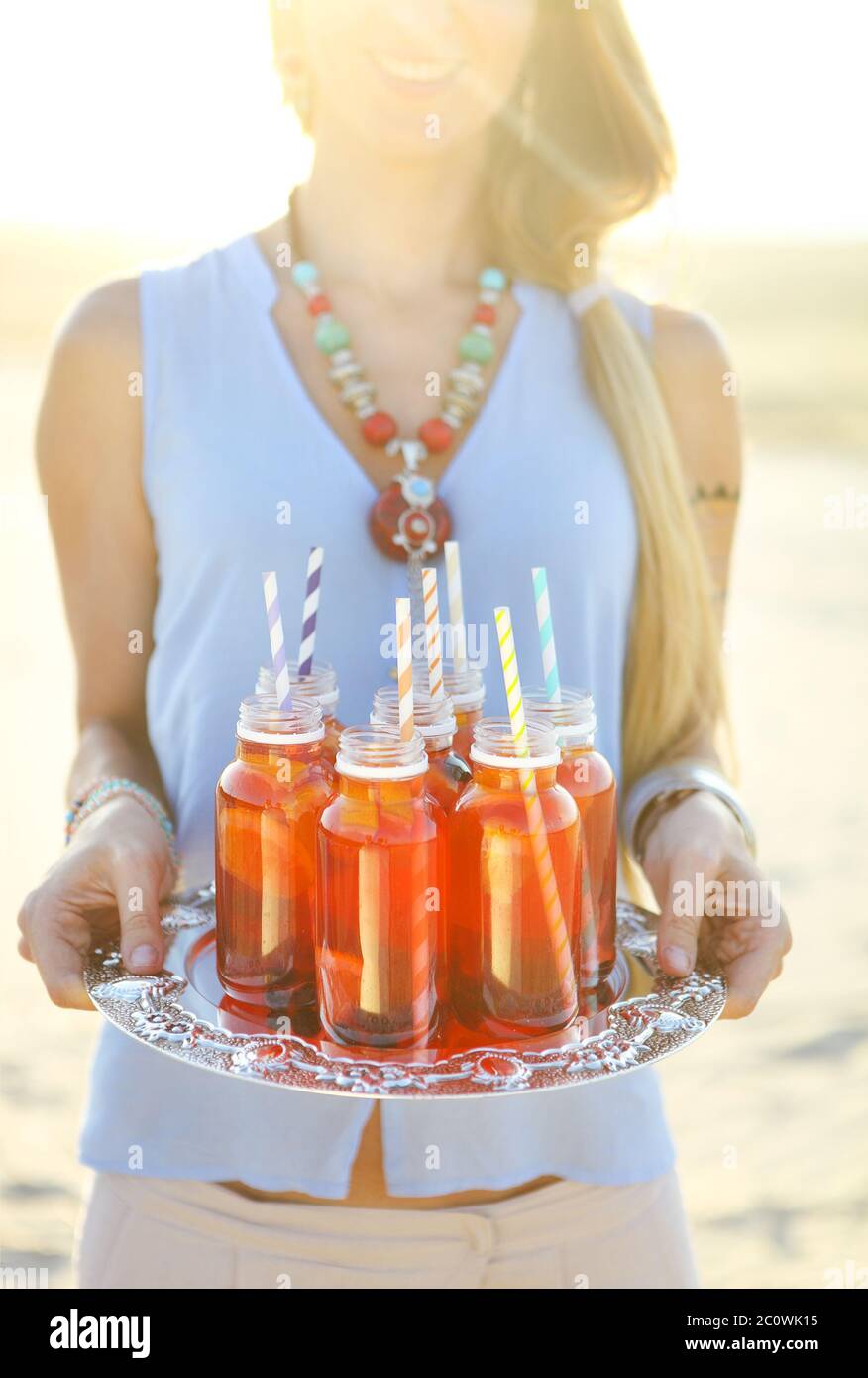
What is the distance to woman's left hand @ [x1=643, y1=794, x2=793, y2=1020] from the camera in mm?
1927

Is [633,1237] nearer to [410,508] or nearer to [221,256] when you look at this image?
[410,508]

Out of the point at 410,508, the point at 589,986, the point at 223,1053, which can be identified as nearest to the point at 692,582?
the point at 410,508

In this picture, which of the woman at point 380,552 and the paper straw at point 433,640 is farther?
the woman at point 380,552

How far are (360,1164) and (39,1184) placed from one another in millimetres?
2500

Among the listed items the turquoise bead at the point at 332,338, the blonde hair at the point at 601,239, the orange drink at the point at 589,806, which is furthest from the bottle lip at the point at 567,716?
the turquoise bead at the point at 332,338

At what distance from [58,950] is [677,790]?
982 millimetres

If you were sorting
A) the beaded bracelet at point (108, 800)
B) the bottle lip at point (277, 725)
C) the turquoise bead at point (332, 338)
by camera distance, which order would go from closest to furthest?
the bottle lip at point (277, 725) → the beaded bracelet at point (108, 800) → the turquoise bead at point (332, 338)

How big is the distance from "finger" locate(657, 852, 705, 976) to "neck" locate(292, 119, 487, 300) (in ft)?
3.84

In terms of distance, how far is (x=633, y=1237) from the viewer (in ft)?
6.84

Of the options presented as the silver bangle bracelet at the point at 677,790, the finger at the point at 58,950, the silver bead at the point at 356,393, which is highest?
the silver bead at the point at 356,393

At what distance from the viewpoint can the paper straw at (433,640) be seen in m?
1.89

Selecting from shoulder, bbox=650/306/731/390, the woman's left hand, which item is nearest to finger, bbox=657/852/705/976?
the woman's left hand

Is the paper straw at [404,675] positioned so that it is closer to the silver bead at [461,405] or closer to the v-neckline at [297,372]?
the v-neckline at [297,372]

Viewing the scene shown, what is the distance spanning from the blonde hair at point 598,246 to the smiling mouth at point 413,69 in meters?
0.34
